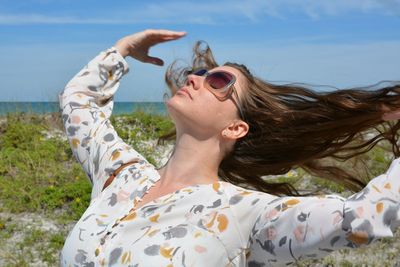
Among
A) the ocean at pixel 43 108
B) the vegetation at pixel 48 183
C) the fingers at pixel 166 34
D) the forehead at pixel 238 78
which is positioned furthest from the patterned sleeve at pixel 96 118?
the ocean at pixel 43 108

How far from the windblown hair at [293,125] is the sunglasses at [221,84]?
0.09 meters

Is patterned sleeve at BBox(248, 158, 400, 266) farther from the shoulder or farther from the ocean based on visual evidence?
the ocean

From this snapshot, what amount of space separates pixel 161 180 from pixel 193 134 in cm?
22

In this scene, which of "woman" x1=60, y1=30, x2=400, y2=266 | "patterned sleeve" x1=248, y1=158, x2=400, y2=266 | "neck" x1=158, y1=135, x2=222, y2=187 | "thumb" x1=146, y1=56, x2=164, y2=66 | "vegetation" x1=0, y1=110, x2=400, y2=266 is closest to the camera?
"patterned sleeve" x1=248, y1=158, x2=400, y2=266

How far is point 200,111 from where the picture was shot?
2533 millimetres

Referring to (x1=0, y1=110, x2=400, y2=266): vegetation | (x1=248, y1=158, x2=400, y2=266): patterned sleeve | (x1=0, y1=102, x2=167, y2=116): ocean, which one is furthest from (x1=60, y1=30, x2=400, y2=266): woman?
(x1=0, y1=102, x2=167, y2=116): ocean

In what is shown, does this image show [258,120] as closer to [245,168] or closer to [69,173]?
[245,168]

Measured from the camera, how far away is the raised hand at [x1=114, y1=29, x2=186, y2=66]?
311 cm

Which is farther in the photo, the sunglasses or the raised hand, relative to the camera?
the raised hand

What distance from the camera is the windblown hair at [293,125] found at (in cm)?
274

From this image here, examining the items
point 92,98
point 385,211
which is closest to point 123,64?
point 92,98

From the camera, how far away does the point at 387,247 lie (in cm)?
513

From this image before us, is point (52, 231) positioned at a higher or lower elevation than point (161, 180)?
lower

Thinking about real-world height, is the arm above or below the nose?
below
